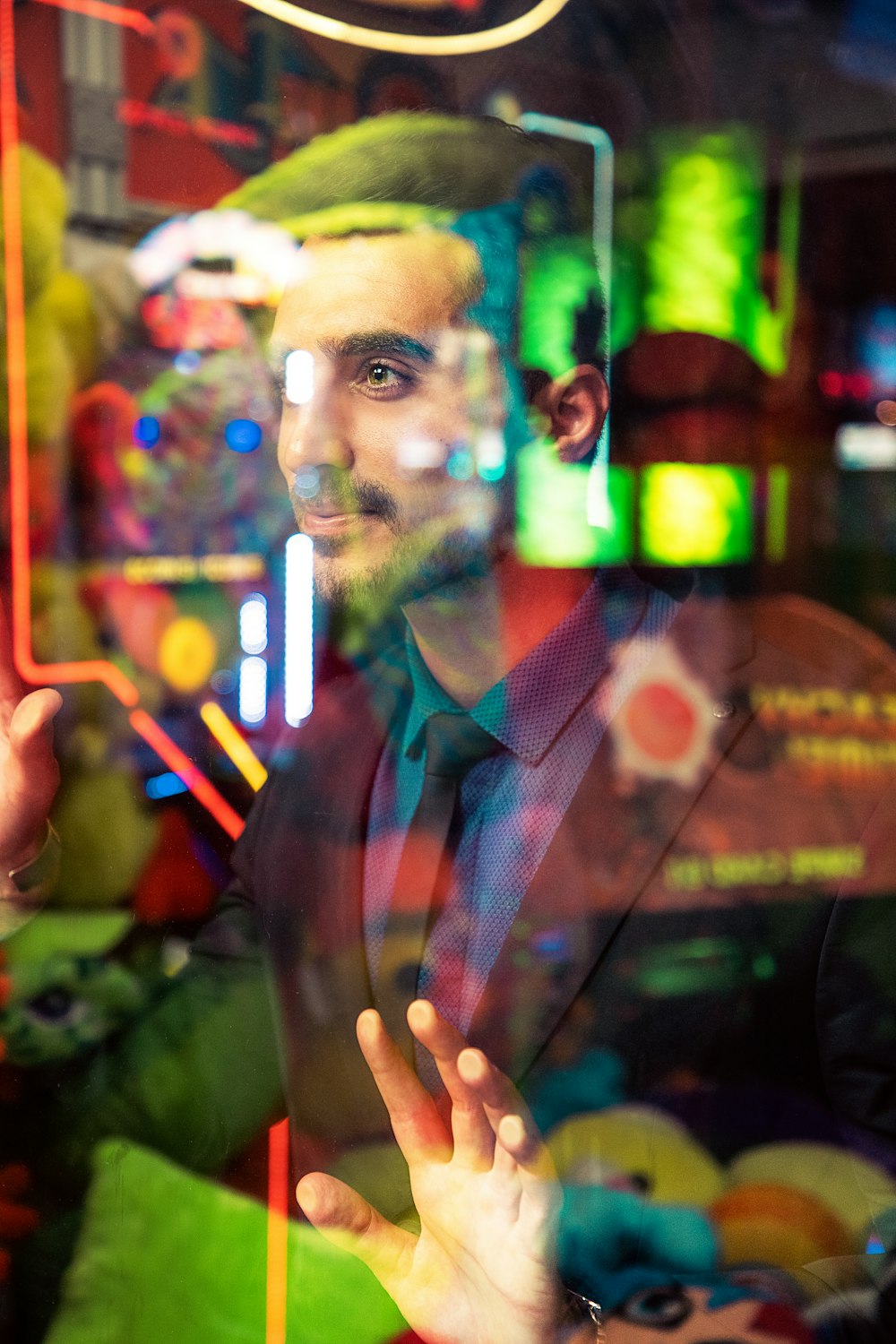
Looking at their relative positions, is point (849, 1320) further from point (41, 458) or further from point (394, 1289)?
point (41, 458)

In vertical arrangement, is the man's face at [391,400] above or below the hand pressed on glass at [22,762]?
above

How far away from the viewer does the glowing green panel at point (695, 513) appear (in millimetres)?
923

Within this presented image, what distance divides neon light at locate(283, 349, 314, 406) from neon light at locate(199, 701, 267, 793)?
0.26 m

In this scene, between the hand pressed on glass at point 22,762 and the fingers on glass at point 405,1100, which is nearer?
the fingers on glass at point 405,1100

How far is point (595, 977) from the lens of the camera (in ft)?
2.93

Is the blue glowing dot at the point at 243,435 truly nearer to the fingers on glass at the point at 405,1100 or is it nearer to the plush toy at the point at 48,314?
the plush toy at the point at 48,314

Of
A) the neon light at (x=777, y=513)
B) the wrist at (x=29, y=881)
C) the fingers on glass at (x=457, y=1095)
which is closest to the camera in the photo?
the fingers on glass at (x=457, y=1095)

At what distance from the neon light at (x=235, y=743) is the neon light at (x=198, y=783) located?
31mm

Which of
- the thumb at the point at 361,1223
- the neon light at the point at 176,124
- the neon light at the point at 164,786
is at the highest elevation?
the neon light at the point at 176,124

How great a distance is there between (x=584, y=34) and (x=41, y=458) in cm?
54

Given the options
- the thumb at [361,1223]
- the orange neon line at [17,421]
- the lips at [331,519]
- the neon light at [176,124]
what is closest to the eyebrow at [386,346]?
the lips at [331,519]

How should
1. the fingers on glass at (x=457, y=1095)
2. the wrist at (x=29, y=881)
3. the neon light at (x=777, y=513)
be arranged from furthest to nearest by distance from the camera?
the wrist at (x=29, y=881)
the neon light at (x=777, y=513)
the fingers on glass at (x=457, y=1095)

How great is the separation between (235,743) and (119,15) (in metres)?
0.58

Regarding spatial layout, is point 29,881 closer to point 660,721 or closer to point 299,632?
point 299,632
